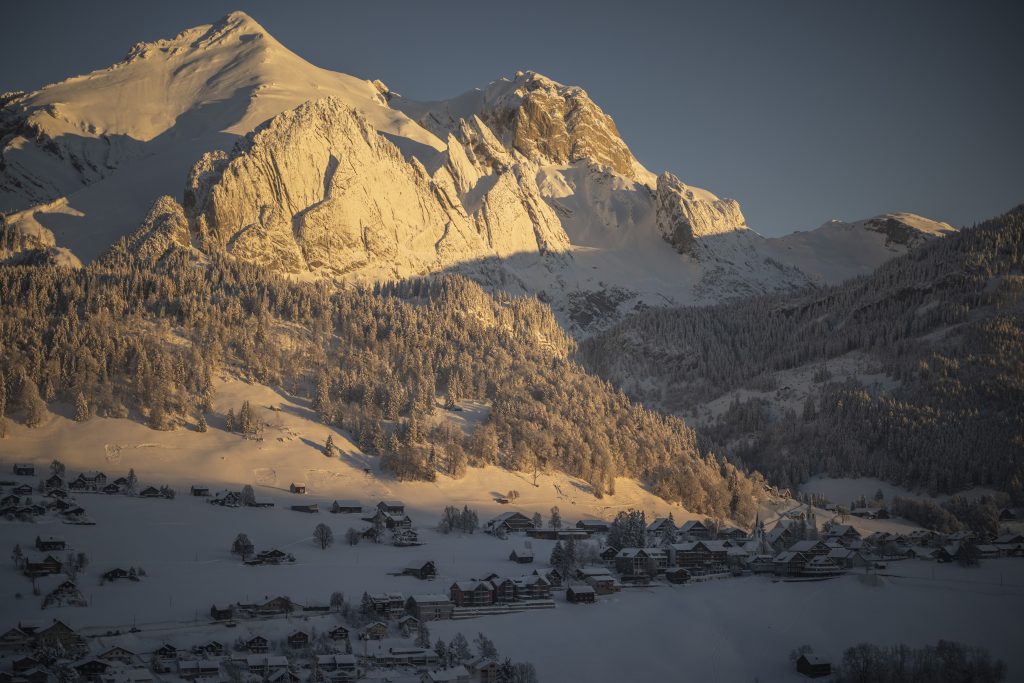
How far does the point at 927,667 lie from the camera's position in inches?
2721

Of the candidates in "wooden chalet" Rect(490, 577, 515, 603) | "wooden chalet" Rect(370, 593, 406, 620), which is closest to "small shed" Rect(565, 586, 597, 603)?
"wooden chalet" Rect(490, 577, 515, 603)

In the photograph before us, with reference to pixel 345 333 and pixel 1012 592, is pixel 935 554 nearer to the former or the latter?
pixel 1012 592

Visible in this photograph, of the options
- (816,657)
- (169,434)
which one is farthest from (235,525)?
(816,657)

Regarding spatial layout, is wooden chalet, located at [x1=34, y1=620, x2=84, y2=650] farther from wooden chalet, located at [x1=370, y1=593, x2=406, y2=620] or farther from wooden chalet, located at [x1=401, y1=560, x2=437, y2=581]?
wooden chalet, located at [x1=401, y1=560, x2=437, y2=581]

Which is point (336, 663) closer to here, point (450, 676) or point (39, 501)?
point (450, 676)

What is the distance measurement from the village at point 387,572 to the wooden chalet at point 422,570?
0.56ft

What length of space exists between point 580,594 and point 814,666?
2298 cm

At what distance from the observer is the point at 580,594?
87250 millimetres

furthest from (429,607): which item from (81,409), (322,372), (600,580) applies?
(322,372)

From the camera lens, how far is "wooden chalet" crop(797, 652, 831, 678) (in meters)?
70.8

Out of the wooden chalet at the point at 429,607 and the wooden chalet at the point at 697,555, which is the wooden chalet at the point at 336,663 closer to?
the wooden chalet at the point at 429,607

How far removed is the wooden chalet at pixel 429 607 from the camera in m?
80.0

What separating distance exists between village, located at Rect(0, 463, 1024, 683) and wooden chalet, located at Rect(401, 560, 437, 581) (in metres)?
0.17

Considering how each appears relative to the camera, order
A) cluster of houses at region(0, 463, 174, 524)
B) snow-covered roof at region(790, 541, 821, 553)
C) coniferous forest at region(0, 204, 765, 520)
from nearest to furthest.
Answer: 1. cluster of houses at region(0, 463, 174, 524)
2. snow-covered roof at region(790, 541, 821, 553)
3. coniferous forest at region(0, 204, 765, 520)
